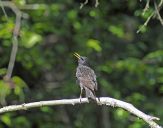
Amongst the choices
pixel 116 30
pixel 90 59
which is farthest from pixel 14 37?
pixel 90 59

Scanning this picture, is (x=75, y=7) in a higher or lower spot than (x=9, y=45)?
higher

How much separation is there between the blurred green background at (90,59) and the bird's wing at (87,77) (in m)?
2.64

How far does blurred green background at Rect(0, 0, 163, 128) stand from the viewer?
8.73 m

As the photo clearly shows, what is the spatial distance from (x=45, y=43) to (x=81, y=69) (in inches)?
151

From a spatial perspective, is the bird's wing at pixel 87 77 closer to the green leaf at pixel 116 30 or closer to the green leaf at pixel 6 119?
the green leaf at pixel 6 119

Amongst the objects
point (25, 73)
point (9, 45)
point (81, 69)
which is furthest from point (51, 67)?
point (81, 69)

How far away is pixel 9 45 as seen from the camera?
8.51 meters

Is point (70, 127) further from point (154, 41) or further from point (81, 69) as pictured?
point (81, 69)

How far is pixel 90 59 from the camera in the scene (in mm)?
9281

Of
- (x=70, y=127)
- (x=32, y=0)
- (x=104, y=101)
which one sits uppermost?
(x=32, y=0)

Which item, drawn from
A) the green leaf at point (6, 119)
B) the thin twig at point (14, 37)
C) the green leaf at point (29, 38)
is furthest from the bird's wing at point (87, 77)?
the green leaf at point (6, 119)

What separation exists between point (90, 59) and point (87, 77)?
3.82m

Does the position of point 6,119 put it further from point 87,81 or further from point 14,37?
point 87,81

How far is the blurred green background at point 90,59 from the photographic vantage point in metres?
8.73
